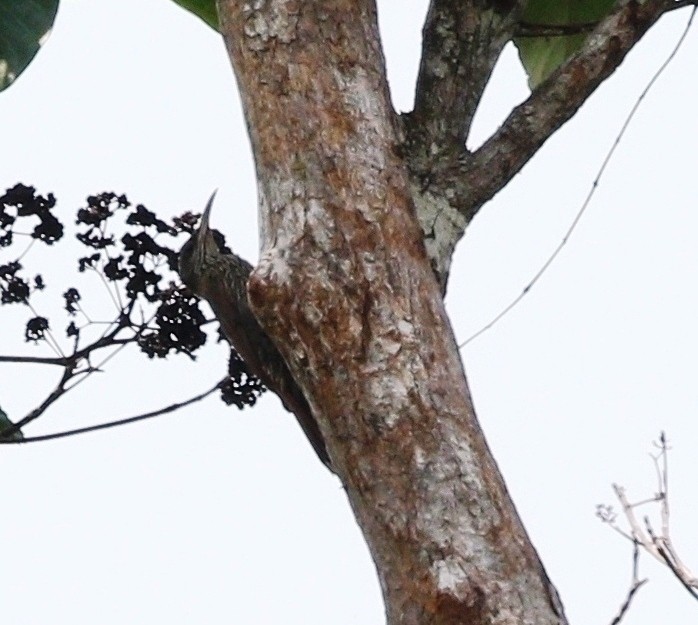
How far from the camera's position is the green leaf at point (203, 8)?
2.40 m

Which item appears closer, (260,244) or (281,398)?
(260,244)

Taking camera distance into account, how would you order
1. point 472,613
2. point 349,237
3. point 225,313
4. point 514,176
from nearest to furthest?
point 472,613
point 349,237
point 514,176
point 225,313

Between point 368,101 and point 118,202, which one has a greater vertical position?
point 118,202

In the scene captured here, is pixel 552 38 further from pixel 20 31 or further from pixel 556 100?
pixel 20 31

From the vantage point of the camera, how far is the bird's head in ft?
7.23

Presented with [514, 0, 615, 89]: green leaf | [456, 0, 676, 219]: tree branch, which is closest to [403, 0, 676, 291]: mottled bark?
[456, 0, 676, 219]: tree branch

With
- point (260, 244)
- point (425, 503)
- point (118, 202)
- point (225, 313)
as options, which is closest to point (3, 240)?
point (118, 202)

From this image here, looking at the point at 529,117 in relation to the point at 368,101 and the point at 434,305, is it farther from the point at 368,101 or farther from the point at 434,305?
the point at 434,305

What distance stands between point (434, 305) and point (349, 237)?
140mm

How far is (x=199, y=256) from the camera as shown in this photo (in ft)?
7.64

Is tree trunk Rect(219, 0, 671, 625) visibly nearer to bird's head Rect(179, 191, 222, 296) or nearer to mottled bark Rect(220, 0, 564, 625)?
mottled bark Rect(220, 0, 564, 625)

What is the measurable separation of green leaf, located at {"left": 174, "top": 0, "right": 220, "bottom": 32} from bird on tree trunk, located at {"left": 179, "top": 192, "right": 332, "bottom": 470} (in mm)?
390

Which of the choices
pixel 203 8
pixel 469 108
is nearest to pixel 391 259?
pixel 469 108

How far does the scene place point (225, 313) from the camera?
2.32 metres
